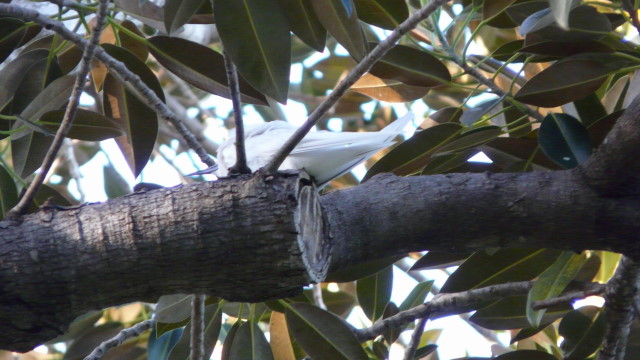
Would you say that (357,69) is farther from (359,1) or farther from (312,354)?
(312,354)

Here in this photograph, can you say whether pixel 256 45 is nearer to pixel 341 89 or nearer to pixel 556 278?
pixel 341 89

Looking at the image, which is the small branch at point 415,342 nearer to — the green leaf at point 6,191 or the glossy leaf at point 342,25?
the glossy leaf at point 342,25

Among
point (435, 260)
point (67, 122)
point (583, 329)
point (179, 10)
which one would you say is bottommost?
point (583, 329)

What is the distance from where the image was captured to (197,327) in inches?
68.0

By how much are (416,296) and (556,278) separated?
0.54 metres

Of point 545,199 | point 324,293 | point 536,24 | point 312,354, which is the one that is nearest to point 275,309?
point 312,354

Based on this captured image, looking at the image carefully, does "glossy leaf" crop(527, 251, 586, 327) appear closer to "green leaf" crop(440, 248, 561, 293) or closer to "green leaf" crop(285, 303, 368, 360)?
"green leaf" crop(440, 248, 561, 293)

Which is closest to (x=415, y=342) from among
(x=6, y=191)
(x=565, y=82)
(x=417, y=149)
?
(x=417, y=149)

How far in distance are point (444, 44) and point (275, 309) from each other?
828 millimetres

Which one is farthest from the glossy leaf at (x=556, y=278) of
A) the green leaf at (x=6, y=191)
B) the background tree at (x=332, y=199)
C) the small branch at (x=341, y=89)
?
the green leaf at (x=6, y=191)

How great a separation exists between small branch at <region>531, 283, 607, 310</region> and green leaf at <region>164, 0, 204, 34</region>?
0.99 m

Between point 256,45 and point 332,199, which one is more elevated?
point 256,45

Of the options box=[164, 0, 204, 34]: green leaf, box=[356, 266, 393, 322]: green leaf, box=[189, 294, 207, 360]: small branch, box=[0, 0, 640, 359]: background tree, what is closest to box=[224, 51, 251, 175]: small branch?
box=[0, 0, 640, 359]: background tree

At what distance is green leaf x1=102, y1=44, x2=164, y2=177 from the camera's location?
6.06ft
